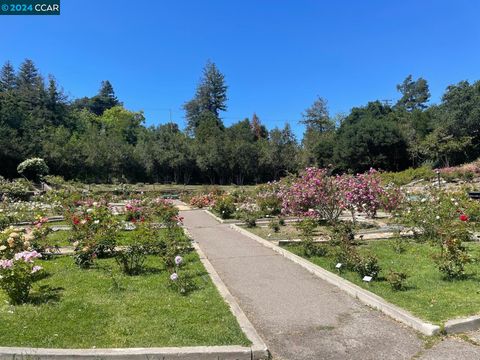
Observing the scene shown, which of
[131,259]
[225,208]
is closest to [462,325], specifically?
[131,259]

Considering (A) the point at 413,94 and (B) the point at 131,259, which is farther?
(A) the point at 413,94

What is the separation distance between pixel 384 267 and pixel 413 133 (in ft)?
141

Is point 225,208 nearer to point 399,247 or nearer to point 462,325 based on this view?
point 399,247

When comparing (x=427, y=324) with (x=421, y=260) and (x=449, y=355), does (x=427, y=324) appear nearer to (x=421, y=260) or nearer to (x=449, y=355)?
(x=449, y=355)

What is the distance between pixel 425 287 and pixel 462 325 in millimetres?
1571

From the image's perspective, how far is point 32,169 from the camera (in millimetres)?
32250

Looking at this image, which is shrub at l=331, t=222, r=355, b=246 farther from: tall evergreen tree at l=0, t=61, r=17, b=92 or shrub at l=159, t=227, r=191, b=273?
tall evergreen tree at l=0, t=61, r=17, b=92

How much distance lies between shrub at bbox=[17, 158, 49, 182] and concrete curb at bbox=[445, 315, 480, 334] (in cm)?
3202

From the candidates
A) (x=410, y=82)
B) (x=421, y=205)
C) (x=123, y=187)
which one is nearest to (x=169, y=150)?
(x=123, y=187)

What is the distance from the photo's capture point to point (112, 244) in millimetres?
8508

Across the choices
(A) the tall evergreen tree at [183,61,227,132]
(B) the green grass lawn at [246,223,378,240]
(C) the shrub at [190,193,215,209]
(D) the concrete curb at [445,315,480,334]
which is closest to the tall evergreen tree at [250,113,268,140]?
(A) the tall evergreen tree at [183,61,227,132]

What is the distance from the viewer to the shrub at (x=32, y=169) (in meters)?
31.6

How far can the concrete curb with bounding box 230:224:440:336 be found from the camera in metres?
4.66

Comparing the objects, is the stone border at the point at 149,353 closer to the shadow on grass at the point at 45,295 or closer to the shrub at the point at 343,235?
the shadow on grass at the point at 45,295
